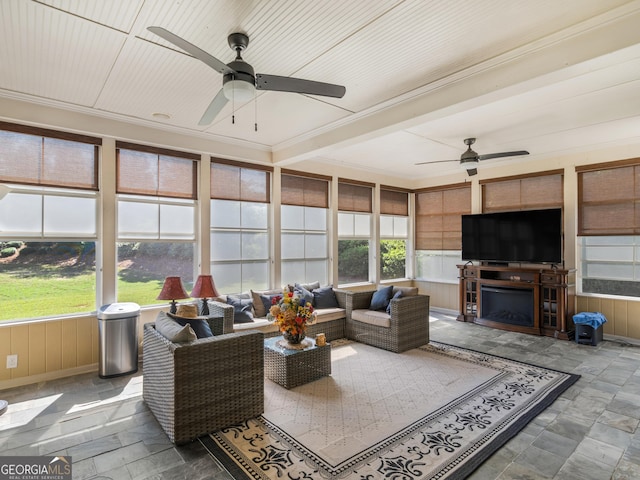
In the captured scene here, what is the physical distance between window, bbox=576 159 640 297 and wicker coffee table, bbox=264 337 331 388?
4699 millimetres

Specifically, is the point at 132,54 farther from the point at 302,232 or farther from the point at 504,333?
the point at 504,333

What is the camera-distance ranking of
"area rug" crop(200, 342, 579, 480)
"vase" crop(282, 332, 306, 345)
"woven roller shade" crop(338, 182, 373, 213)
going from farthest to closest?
"woven roller shade" crop(338, 182, 373, 213) < "vase" crop(282, 332, 306, 345) < "area rug" crop(200, 342, 579, 480)

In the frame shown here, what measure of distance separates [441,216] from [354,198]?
6.92ft

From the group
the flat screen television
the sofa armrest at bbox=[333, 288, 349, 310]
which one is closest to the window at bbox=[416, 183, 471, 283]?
the flat screen television

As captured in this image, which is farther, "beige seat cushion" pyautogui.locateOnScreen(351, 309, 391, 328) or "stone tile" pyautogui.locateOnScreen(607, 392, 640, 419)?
"beige seat cushion" pyautogui.locateOnScreen(351, 309, 391, 328)

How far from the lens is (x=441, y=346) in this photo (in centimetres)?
505

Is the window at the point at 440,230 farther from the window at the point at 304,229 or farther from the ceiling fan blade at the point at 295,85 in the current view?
the ceiling fan blade at the point at 295,85

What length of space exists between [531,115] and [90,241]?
5382 millimetres

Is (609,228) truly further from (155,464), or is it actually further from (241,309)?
(155,464)

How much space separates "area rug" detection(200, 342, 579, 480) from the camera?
2.36 meters

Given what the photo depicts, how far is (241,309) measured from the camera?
466cm

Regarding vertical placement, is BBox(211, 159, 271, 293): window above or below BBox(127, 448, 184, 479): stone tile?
above

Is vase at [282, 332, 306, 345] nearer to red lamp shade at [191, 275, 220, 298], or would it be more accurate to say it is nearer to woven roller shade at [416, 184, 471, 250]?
red lamp shade at [191, 275, 220, 298]

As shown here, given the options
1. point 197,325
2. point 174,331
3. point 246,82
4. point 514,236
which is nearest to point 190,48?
point 246,82
